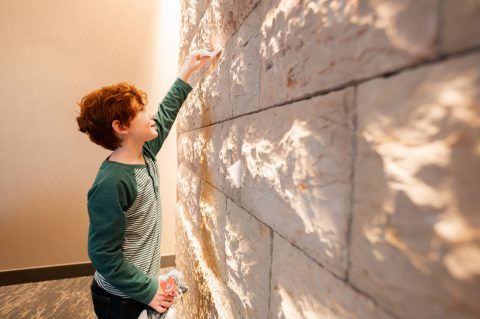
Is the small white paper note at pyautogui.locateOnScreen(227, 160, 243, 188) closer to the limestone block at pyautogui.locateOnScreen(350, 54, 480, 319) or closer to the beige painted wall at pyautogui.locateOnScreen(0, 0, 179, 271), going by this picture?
the limestone block at pyautogui.locateOnScreen(350, 54, 480, 319)

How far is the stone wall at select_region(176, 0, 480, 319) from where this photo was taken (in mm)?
250

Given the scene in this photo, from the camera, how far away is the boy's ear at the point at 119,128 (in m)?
1.14

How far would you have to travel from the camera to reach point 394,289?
0.31 metres

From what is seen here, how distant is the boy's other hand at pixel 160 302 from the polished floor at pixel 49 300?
1.51 metres

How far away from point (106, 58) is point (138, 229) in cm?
205

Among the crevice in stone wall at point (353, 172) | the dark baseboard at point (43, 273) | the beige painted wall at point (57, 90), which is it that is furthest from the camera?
the dark baseboard at point (43, 273)

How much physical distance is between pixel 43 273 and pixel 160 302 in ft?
7.16

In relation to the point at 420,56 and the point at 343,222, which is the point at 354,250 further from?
the point at 420,56

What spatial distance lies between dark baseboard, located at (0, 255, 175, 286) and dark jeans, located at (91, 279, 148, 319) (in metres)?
1.81

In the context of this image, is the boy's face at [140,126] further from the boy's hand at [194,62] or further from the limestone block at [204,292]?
the limestone block at [204,292]

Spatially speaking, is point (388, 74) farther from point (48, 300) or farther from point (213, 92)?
point (48, 300)

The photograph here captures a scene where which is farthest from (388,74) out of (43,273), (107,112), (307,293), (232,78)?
(43,273)

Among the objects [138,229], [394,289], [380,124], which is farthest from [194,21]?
[394,289]

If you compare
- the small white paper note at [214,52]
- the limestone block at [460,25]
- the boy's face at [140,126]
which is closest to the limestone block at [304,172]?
the limestone block at [460,25]
